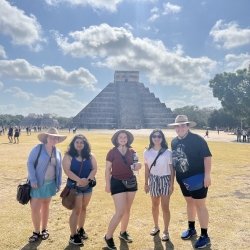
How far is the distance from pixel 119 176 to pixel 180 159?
113 cm

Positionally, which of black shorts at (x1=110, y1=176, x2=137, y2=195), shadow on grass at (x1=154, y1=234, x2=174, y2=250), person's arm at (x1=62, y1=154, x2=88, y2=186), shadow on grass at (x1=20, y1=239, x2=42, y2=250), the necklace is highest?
the necklace

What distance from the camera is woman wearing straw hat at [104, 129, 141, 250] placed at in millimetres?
5750

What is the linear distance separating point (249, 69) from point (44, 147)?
48.3 meters

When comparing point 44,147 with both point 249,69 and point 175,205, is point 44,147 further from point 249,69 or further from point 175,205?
point 249,69

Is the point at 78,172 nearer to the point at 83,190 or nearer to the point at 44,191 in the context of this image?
the point at 83,190

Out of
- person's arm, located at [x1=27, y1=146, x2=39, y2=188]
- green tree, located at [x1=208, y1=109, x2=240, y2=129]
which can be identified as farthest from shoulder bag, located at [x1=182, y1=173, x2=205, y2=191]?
green tree, located at [x1=208, y1=109, x2=240, y2=129]

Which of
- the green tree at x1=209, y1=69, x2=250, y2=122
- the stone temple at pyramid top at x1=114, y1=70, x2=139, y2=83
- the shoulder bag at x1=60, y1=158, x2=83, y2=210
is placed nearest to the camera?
the shoulder bag at x1=60, y1=158, x2=83, y2=210

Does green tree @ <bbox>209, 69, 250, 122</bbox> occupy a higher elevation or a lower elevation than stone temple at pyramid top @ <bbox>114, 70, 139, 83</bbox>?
lower

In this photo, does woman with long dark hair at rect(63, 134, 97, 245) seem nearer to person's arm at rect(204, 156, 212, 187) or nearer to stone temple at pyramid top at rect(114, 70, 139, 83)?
person's arm at rect(204, 156, 212, 187)

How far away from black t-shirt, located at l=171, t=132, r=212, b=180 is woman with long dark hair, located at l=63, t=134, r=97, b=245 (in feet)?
4.95

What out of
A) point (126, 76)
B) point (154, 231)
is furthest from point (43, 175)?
point (126, 76)

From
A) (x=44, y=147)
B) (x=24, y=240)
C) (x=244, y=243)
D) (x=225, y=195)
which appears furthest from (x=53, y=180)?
(x=225, y=195)

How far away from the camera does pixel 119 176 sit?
5848 millimetres

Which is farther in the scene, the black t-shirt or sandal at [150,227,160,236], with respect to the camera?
sandal at [150,227,160,236]
